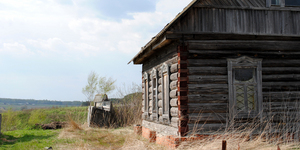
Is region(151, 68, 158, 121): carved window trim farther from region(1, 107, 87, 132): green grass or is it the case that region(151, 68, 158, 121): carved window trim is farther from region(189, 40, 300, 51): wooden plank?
region(1, 107, 87, 132): green grass

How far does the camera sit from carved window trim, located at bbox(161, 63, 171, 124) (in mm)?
9062

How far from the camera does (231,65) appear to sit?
829cm

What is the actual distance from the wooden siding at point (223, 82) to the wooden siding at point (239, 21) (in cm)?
47

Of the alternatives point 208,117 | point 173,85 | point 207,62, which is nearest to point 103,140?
point 173,85

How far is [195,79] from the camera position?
8.14 metres

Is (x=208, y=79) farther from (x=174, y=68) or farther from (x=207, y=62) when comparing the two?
(x=174, y=68)

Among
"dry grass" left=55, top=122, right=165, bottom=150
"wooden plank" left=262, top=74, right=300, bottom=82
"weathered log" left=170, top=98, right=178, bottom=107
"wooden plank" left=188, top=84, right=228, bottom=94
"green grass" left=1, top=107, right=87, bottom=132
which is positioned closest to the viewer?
"dry grass" left=55, top=122, right=165, bottom=150

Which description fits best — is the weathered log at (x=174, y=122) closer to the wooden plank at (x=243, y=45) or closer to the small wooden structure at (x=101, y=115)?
the wooden plank at (x=243, y=45)

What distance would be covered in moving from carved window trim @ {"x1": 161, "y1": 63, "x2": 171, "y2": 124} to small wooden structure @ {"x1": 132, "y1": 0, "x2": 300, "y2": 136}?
37 millimetres

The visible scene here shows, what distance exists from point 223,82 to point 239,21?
2149mm

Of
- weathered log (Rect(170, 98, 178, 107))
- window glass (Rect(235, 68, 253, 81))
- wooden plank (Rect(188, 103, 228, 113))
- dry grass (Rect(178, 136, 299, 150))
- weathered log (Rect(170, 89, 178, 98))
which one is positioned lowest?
dry grass (Rect(178, 136, 299, 150))

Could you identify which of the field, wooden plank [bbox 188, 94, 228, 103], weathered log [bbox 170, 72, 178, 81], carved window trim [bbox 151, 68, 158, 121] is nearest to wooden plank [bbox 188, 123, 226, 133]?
the field

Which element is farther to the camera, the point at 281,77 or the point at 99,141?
the point at 99,141

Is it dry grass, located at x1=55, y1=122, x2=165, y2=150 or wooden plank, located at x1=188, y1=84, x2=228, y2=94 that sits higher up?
wooden plank, located at x1=188, y1=84, x2=228, y2=94
